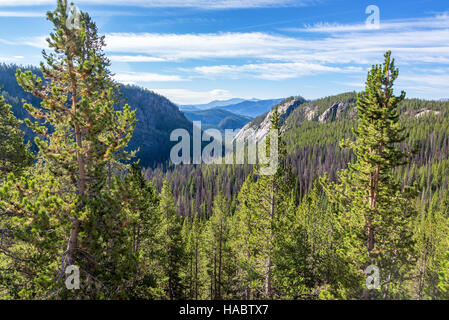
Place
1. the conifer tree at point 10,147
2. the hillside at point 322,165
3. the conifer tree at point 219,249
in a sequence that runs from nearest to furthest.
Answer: the conifer tree at point 10,147 < the conifer tree at point 219,249 < the hillside at point 322,165

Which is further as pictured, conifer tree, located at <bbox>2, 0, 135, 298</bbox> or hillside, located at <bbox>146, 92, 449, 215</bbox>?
hillside, located at <bbox>146, 92, 449, 215</bbox>

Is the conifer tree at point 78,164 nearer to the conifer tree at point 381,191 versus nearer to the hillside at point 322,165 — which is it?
the conifer tree at point 381,191

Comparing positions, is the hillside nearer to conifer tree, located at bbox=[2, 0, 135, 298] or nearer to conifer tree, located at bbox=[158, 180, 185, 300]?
conifer tree, located at bbox=[158, 180, 185, 300]

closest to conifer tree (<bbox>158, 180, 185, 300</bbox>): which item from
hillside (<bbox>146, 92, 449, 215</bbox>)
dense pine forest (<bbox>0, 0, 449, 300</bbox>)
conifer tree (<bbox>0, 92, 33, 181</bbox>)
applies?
dense pine forest (<bbox>0, 0, 449, 300</bbox>)

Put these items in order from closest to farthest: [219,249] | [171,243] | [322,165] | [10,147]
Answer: [10,147] < [171,243] < [219,249] < [322,165]

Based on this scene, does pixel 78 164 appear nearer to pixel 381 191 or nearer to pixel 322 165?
pixel 381 191

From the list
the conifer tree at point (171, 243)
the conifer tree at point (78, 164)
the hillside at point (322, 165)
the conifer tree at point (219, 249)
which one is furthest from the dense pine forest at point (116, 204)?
the hillside at point (322, 165)

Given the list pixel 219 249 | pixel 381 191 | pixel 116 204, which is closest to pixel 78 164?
pixel 116 204

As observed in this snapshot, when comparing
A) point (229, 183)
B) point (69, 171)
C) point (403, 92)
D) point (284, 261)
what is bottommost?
point (229, 183)

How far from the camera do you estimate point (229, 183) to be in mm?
111062

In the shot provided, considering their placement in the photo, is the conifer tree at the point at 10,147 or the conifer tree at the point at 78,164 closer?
the conifer tree at the point at 78,164
